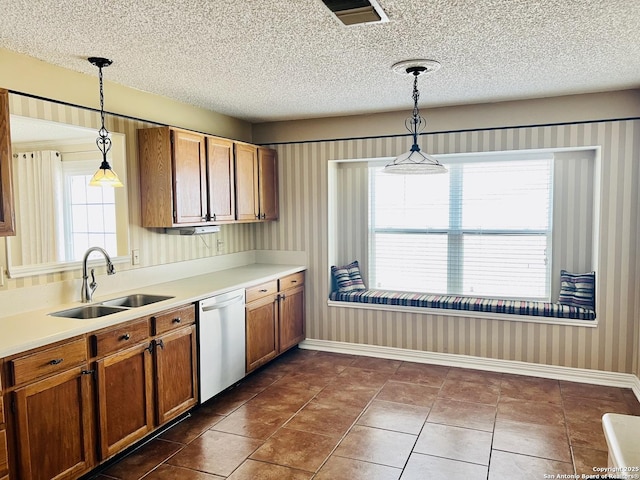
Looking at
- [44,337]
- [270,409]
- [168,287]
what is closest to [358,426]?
[270,409]

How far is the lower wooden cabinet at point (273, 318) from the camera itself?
161 inches

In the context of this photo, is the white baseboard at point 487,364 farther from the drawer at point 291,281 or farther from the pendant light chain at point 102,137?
the pendant light chain at point 102,137

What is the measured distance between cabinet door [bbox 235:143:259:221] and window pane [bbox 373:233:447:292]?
1368 millimetres

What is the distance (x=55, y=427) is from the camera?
239cm

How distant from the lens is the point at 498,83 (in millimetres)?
3604

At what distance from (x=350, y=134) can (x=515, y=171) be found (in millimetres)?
1612

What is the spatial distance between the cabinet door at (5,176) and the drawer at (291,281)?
8.27 feet

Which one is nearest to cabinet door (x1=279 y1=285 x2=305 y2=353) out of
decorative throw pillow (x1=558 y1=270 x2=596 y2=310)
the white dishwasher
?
the white dishwasher

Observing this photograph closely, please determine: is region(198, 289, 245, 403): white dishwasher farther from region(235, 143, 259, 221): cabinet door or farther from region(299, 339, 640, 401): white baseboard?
region(299, 339, 640, 401): white baseboard

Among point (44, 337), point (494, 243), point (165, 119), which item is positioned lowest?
point (44, 337)

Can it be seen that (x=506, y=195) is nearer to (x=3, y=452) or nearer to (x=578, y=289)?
(x=578, y=289)

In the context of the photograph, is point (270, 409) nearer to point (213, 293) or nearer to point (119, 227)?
point (213, 293)

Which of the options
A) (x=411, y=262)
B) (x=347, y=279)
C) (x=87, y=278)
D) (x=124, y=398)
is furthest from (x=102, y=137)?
(x=411, y=262)

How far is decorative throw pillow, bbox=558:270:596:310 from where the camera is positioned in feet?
13.5
